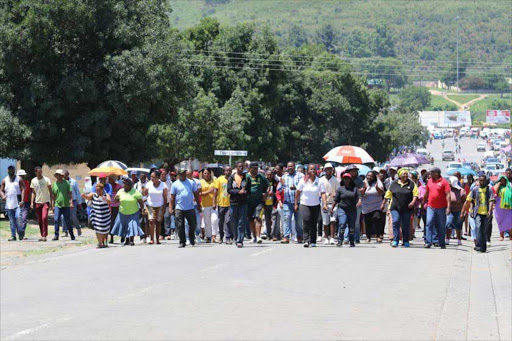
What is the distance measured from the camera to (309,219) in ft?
70.0

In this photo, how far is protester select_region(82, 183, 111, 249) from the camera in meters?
21.5

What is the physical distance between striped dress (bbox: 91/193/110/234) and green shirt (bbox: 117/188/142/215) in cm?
37

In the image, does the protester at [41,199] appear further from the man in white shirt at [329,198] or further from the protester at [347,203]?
the protester at [347,203]

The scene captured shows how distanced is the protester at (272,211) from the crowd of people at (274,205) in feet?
0.09

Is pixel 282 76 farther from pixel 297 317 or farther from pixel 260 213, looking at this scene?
pixel 297 317

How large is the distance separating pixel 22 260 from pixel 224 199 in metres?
5.27

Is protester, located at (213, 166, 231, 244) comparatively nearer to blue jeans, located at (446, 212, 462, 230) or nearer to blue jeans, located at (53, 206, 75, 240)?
blue jeans, located at (53, 206, 75, 240)

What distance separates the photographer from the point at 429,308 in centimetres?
1236

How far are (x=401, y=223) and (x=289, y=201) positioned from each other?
2.64 m

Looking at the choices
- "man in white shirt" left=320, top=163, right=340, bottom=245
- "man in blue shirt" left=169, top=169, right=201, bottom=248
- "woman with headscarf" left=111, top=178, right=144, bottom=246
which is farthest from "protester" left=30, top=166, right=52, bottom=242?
"man in white shirt" left=320, top=163, right=340, bottom=245

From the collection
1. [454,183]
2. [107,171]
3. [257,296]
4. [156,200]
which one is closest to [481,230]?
[454,183]

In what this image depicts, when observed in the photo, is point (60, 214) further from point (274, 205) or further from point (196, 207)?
point (274, 205)

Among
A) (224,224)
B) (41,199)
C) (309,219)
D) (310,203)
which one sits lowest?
(224,224)

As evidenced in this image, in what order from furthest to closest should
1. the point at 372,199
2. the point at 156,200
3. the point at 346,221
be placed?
the point at 372,199 < the point at 156,200 < the point at 346,221
